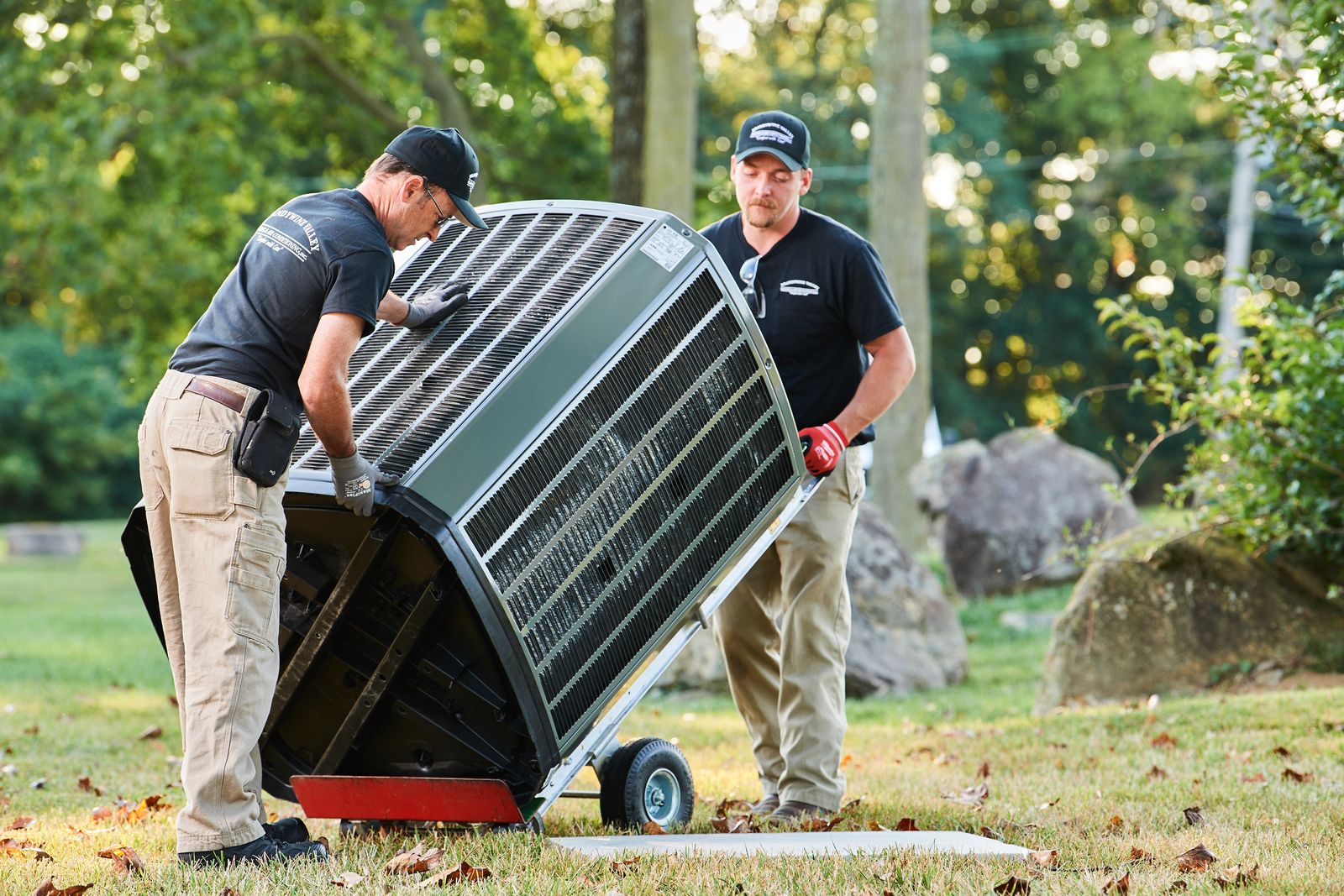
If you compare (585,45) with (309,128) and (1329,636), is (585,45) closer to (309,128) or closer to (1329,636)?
(309,128)

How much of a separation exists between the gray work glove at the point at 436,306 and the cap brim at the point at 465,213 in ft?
0.92

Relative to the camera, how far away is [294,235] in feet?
12.1

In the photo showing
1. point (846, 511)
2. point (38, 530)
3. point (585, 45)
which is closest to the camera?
point (846, 511)

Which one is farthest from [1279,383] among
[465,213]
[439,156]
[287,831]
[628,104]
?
[628,104]

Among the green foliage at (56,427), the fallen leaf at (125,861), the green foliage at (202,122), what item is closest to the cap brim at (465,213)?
the fallen leaf at (125,861)

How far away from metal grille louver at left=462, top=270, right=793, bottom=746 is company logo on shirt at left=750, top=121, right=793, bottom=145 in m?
0.78

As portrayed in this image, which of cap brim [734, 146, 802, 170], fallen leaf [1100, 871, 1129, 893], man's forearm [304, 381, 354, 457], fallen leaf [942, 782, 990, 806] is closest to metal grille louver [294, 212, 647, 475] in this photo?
man's forearm [304, 381, 354, 457]

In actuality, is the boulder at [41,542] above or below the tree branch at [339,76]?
below

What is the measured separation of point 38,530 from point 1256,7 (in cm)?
2098

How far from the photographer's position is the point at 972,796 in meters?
5.20

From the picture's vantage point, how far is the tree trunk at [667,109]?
447 inches

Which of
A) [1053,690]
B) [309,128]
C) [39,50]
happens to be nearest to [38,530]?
[309,128]

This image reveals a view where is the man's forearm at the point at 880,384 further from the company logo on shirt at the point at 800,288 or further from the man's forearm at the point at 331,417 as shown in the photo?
the man's forearm at the point at 331,417

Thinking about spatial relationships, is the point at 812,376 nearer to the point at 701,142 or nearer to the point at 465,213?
the point at 465,213
